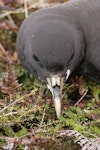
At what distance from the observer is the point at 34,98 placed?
3.24 m

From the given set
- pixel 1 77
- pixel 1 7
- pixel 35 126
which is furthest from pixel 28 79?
pixel 1 7

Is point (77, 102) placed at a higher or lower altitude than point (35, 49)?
lower

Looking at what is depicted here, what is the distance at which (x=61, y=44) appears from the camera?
2.96 meters

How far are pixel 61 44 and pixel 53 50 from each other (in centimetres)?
7

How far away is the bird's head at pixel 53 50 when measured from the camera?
294cm

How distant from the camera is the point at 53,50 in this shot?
2.92 metres

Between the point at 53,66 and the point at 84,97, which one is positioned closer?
the point at 53,66

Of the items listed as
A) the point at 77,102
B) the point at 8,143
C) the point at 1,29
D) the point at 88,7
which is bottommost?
the point at 8,143

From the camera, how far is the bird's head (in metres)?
2.94

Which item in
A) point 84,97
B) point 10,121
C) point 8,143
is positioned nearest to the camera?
point 8,143

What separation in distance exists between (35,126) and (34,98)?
26cm

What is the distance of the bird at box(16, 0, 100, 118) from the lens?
9.72 feet

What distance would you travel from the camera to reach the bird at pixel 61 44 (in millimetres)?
2963

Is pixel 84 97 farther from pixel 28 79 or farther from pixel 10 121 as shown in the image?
pixel 10 121
